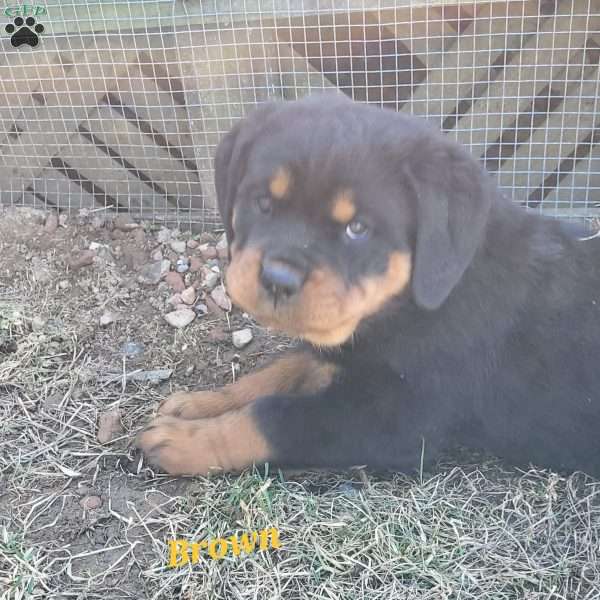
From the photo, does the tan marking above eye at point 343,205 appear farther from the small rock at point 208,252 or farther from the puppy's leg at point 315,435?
the small rock at point 208,252

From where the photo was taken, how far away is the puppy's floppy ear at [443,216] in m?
1.89

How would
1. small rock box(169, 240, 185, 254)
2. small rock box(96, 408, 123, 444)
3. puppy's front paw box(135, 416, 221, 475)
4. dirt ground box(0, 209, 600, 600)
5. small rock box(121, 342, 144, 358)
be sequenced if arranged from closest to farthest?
1. dirt ground box(0, 209, 600, 600)
2. puppy's front paw box(135, 416, 221, 475)
3. small rock box(96, 408, 123, 444)
4. small rock box(121, 342, 144, 358)
5. small rock box(169, 240, 185, 254)

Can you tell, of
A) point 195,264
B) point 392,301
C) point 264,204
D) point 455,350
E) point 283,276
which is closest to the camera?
point 283,276

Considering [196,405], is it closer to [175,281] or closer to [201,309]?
[201,309]

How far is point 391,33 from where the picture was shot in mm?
3352

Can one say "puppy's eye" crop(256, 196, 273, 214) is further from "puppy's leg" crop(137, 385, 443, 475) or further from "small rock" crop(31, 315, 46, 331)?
"small rock" crop(31, 315, 46, 331)

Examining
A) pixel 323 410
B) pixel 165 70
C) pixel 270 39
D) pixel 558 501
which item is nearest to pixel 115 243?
pixel 165 70

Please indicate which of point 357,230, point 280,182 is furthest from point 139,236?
point 357,230

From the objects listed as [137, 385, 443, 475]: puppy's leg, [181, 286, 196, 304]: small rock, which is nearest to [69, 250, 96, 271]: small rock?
[181, 286, 196, 304]: small rock

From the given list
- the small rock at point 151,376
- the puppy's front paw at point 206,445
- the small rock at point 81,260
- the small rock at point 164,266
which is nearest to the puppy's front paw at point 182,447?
the puppy's front paw at point 206,445

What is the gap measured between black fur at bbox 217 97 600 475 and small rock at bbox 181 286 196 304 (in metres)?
1.07

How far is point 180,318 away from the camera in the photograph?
312cm

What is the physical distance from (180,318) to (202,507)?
1022 millimetres

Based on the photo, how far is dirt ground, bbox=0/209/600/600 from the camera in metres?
2.09
